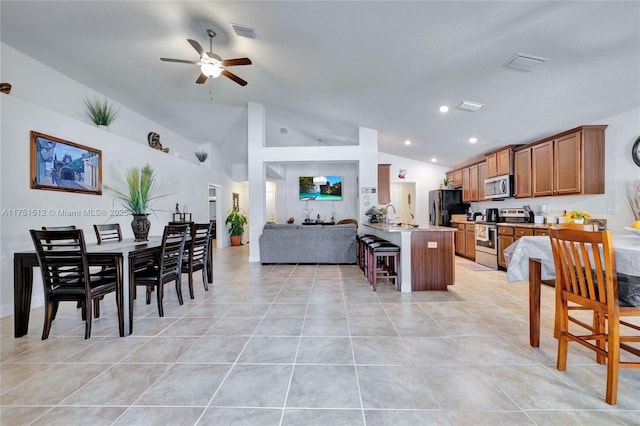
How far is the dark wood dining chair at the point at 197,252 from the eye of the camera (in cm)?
331

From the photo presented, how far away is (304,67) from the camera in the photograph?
385 cm

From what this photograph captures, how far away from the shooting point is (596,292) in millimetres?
1712

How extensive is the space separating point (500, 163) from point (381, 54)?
131 inches

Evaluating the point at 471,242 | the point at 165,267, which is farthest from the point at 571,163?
the point at 165,267

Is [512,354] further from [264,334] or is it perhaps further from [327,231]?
[327,231]

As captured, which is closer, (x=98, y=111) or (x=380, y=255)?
(x=380, y=255)

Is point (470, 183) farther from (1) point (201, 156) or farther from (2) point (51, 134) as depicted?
(2) point (51, 134)

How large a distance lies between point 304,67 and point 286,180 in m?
6.08

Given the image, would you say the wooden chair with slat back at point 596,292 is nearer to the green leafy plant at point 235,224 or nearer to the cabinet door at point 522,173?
the cabinet door at point 522,173

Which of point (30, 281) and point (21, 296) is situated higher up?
point (30, 281)

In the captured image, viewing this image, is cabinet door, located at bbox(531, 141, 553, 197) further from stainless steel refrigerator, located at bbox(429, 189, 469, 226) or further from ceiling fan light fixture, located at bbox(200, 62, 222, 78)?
ceiling fan light fixture, located at bbox(200, 62, 222, 78)

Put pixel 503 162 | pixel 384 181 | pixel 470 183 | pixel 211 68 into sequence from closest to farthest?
pixel 211 68 → pixel 503 162 → pixel 470 183 → pixel 384 181

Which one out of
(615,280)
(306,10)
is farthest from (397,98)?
(615,280)

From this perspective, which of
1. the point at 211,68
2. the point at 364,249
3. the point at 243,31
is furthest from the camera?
the point at 364,249
